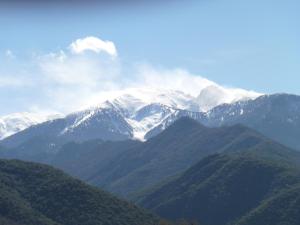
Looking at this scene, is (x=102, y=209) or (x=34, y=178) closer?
(x=102, y=209)

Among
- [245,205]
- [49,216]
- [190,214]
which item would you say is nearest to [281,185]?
[245,205]

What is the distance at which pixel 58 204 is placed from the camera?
14850 cm

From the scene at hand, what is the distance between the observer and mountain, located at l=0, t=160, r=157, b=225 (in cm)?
13775

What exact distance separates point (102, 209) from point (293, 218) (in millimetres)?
47506

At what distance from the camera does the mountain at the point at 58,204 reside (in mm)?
137750

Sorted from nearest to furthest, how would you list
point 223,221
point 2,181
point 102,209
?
point 102,209, point 2,181, point 223,221

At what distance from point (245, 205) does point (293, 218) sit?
102 feet

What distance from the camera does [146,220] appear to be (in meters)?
143

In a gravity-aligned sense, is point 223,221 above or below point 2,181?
below

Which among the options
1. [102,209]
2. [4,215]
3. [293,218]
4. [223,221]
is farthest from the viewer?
[223,221]

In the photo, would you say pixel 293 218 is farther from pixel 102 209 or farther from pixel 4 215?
pixel 4 215

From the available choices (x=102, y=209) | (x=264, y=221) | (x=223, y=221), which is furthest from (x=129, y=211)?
(x=223, y=221)

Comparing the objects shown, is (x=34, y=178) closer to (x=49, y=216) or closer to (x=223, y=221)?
(x=49, y=216)

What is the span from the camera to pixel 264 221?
170375mm
